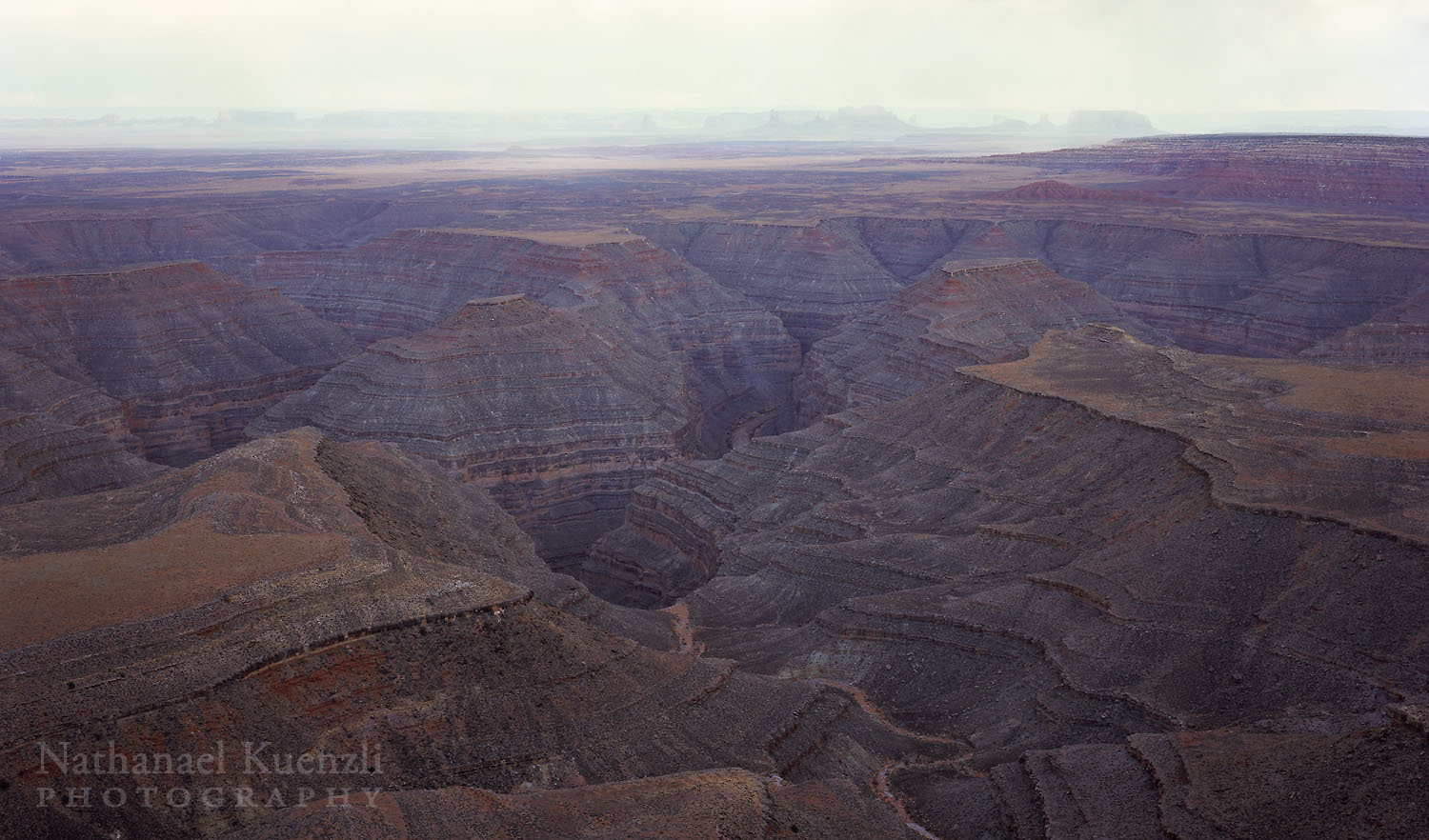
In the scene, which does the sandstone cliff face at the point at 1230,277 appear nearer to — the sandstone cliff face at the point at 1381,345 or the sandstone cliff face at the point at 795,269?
the sandstone cliff face at the point at 1381,345

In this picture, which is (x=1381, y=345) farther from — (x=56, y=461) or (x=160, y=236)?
(x=160, y=236)

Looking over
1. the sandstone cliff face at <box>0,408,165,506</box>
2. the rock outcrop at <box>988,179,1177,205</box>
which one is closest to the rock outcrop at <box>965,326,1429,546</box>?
the sandstone cliff face at <box>0,408,165,506</box>

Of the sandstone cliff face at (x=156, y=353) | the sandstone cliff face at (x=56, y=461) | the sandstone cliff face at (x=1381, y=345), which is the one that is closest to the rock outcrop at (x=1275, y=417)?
the sandstone cliff face at (x=1381, y=345)

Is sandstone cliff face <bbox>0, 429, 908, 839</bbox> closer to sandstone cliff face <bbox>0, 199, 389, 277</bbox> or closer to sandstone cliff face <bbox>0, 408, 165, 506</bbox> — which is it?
sandstone cliff face <bbox>0, 408, 165, 506</bbox>

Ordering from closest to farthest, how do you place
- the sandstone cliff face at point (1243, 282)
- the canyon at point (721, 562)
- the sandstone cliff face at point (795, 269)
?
1. the canyon at point (721, 562)
2. the sandstone cliff face at point (1243, 282)
3. the sandstone cliff face at point (795, 269)

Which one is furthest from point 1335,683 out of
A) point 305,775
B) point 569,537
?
point 569,537

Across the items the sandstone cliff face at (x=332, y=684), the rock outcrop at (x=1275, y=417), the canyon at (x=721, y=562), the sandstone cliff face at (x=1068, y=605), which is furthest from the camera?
the rock outcrop at (x=1275, y=417)

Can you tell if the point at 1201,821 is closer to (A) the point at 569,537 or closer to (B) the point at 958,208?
(A) the point at 569,537
